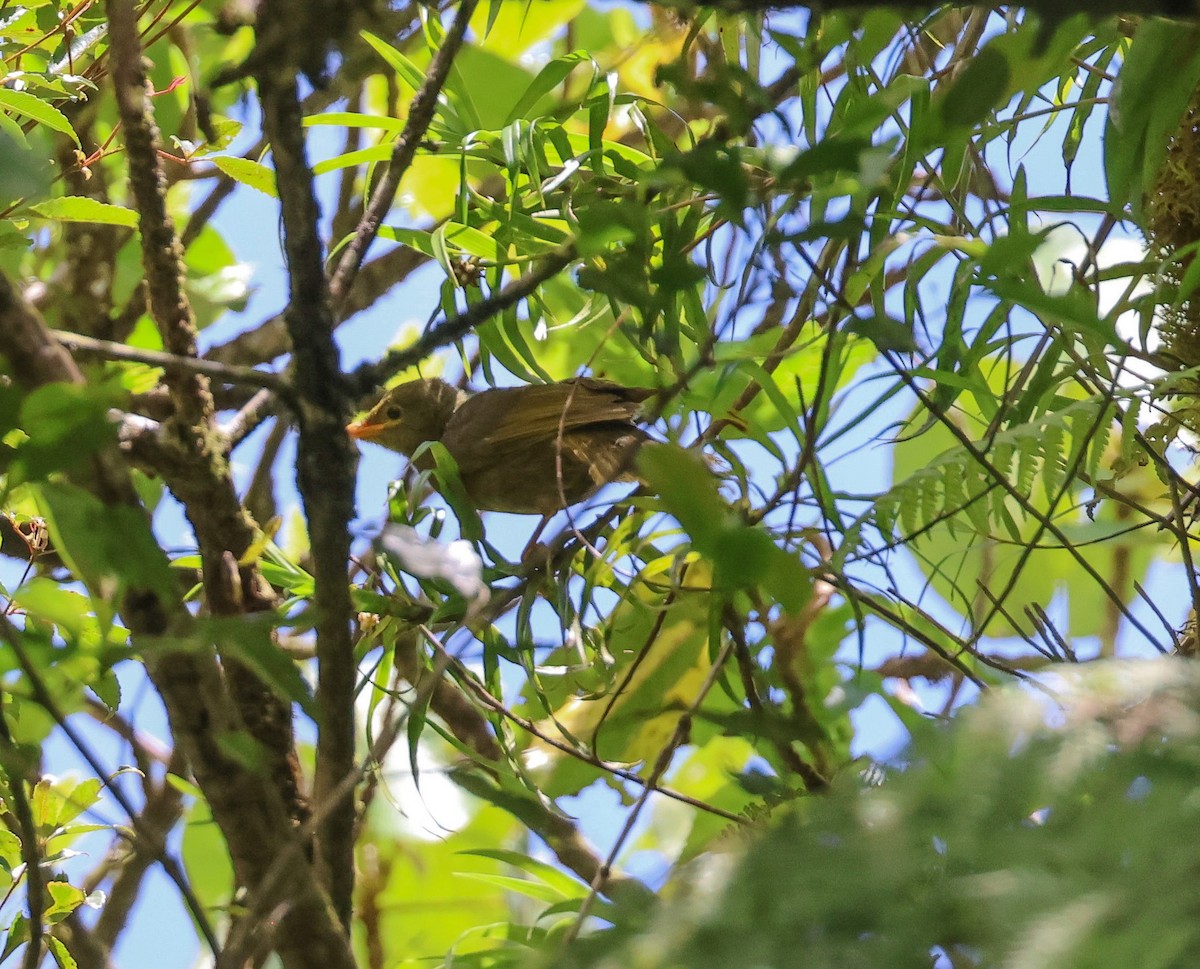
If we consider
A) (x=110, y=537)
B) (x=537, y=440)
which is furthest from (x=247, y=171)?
(x=537, y=440)

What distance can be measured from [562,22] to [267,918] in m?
2.86

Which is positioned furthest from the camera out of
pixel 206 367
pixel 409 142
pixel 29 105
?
pixel 29 105

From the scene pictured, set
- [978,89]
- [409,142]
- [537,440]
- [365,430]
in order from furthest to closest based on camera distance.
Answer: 1. [365,430]
2. [537,440]
3. [409,142]
4. [978,89]

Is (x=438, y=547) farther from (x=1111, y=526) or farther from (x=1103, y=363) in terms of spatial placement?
(x=1111, y=526)

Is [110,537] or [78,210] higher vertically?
[78,210]

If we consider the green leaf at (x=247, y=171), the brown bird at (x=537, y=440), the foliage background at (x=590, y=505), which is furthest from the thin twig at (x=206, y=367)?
the brown bird at (x=537, y=440)

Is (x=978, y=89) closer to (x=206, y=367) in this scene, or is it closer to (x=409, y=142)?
(x=206, y=367)

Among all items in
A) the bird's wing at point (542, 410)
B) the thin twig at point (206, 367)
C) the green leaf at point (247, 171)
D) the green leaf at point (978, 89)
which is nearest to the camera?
the green leaf at point (978, 89)

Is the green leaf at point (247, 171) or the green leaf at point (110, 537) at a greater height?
the green leaf at point (247, 171)

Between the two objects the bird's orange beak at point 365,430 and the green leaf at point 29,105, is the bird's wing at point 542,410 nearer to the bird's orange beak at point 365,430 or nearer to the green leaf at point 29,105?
the bird's orange beak at point 365,430

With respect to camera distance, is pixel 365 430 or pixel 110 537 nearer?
pixel 110 537

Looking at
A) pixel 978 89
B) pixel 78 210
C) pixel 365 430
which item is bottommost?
pixel 978 89

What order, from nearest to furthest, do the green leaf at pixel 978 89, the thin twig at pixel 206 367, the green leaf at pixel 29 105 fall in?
the green leaf at pixel 978 89 < the thin twig at pixel 206 367 < the green leaf at pixel 29 105

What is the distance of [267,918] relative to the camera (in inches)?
46.3
